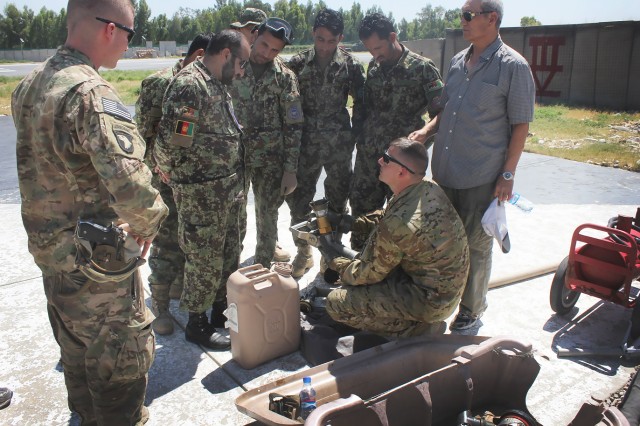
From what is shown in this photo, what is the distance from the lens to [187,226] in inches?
133

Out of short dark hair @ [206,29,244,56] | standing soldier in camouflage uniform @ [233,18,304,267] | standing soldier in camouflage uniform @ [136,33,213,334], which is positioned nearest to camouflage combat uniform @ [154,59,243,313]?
short dark hair @ [206,29,244,56]

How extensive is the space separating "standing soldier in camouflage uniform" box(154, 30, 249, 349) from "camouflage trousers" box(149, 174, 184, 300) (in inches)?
15.4

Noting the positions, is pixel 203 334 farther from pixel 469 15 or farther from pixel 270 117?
pixel 469 15

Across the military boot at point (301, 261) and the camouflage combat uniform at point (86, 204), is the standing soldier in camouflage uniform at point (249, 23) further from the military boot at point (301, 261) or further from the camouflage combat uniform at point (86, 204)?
the camouflage combat uniform at point (86, 204)

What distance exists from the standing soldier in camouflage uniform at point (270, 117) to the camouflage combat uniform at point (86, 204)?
6.16 ft

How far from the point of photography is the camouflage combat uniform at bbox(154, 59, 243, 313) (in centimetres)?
322

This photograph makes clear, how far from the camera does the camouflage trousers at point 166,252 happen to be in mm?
3807

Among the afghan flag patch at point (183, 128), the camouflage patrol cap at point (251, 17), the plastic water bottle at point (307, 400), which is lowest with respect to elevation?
the plastic water bottle at point (307, 400)

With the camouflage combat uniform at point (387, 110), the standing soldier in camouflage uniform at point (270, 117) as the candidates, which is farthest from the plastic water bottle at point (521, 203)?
the standing soldier in camouflage uniform at point (270, 117)

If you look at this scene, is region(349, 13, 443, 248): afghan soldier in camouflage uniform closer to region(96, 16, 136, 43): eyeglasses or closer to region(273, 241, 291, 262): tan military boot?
region(273, 241, 291, 262): tan military boot

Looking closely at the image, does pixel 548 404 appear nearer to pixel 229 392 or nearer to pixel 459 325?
pixel 459 325

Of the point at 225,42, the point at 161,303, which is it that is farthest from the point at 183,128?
the point at 161,303

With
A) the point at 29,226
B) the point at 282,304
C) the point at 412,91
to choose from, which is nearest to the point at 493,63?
the point at 412,91

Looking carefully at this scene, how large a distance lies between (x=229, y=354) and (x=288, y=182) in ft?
4.48
